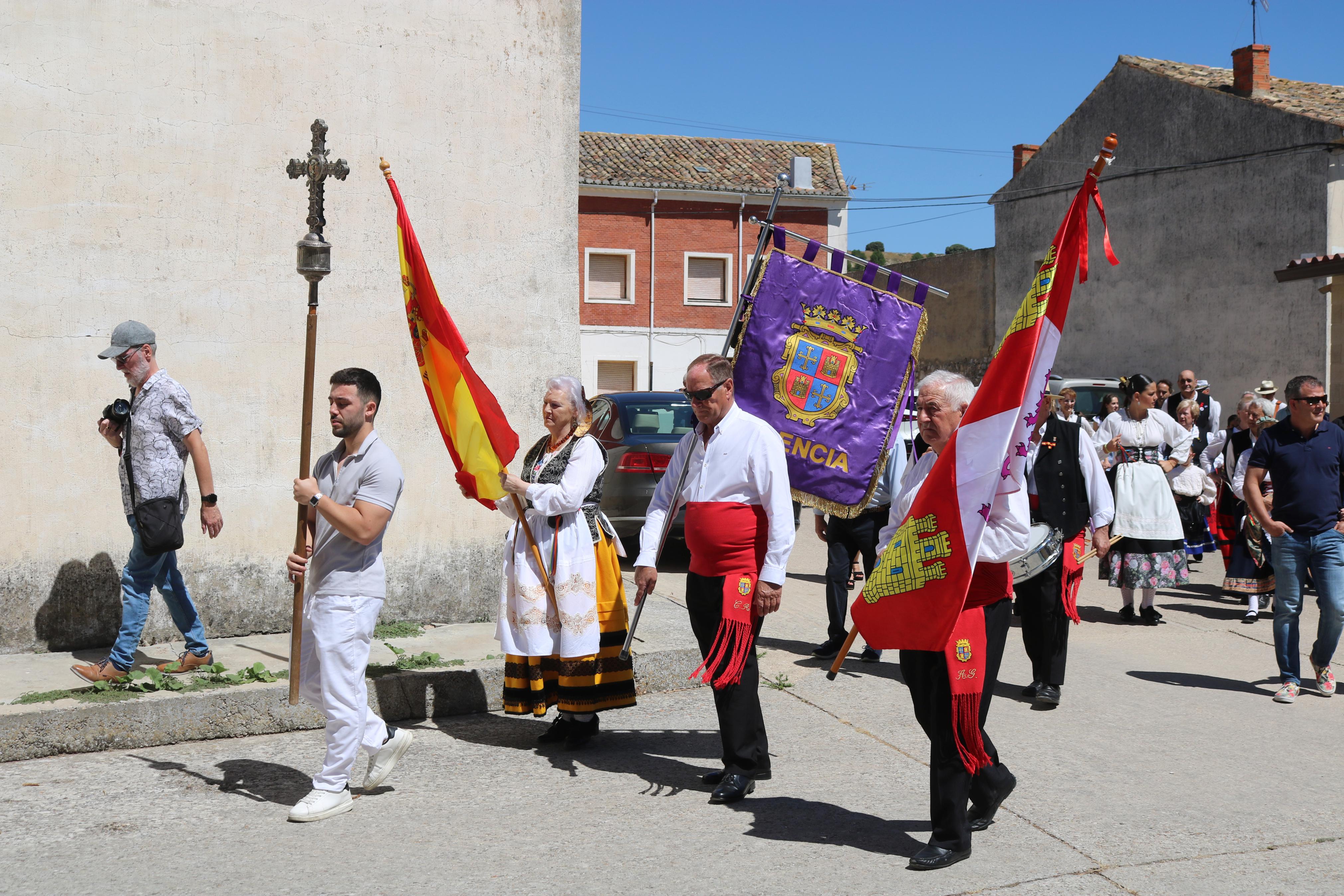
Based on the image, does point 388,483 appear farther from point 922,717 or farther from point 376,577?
point 922,717

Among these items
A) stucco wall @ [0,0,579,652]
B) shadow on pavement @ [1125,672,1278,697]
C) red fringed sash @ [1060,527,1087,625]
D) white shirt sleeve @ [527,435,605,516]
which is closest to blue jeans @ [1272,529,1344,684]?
shadow on pavement @ [1125,672,1278,697]

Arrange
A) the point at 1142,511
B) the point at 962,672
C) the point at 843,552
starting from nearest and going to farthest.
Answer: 1. the point at 962,672
2. the point at 843,552
3. the point at 1142,511

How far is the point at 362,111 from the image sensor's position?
746cm

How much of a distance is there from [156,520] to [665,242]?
31.6 metres

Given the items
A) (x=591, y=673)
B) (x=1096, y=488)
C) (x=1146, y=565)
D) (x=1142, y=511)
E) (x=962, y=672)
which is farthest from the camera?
(x=1142, y=511)

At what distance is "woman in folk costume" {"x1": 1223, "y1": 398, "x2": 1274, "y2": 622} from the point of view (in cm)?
944

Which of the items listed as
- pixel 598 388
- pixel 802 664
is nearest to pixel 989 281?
pixel 598 388

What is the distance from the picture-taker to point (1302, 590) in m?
6.95

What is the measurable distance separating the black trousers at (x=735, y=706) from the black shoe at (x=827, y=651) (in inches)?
105

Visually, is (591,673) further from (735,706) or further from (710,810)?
(710,810)

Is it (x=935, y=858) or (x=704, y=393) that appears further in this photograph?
(x=704, y=393)

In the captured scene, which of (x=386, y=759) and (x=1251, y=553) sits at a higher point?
(x=1251, y=553)

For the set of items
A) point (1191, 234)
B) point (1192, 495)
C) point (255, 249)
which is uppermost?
point (1191, 234)

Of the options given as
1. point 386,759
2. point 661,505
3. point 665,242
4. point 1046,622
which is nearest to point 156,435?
point 386,759
